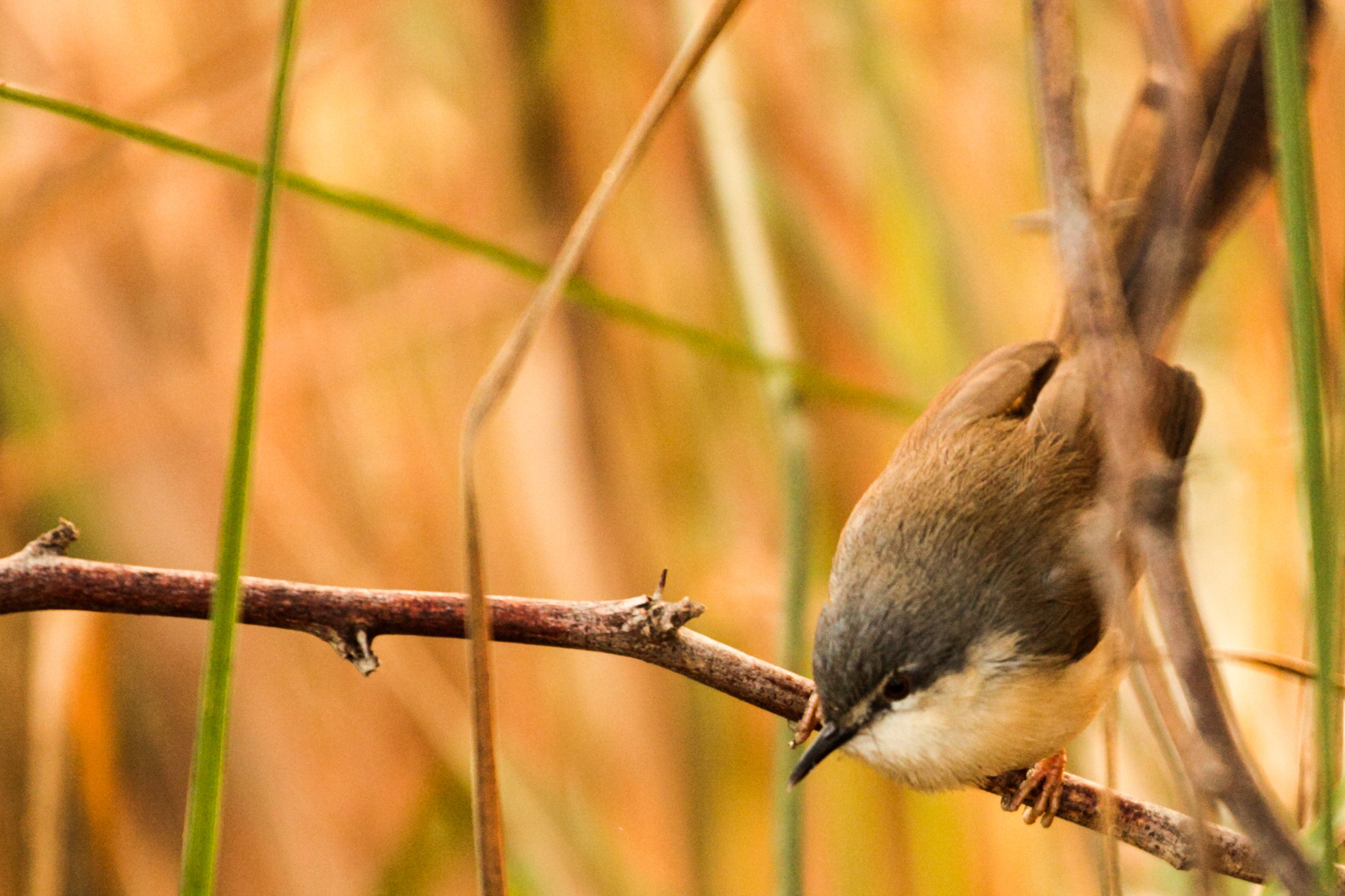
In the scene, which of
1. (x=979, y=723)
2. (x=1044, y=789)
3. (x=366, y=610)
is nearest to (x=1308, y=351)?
(x=366, y=610)

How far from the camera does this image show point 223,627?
21.7 inches

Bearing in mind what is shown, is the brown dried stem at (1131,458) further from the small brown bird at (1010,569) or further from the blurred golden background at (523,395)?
the blurred golden background at (523,395)

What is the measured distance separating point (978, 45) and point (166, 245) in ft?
4.63

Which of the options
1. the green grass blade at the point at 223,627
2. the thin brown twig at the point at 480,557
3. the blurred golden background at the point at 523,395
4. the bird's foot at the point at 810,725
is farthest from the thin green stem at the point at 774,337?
the green grass blade at the point at 223,627

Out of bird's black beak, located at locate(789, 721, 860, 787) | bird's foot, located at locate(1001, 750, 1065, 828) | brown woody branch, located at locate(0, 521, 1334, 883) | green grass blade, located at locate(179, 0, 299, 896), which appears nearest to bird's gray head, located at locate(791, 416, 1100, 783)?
bird's black beak, located at locate(789, 721, 860, 787)

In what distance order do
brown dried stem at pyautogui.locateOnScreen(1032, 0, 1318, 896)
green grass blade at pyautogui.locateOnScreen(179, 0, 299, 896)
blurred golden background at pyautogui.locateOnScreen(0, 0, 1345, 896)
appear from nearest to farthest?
brown dried stem at pyautogui.locateOnScreen(1032, 0, 1318, 896) → green grass blade at pyautogui.locateOnScreen(179, 0, 299, 896) → blurred golden background at pyautogui.locateOnScreen(0, 0, 1345, 896)

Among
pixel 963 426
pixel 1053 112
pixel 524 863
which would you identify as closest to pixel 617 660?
pixel 524 863

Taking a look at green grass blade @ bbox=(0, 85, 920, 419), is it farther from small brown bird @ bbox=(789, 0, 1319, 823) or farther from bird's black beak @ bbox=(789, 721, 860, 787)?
bird's black beak @ bbox=(789, 721, 860, 787)

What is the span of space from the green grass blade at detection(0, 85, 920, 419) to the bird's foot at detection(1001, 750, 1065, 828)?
1.40 feet

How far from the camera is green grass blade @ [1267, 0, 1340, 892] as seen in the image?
0.47 metres

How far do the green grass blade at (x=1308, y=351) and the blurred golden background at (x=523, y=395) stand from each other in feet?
3.73

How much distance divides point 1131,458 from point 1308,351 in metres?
0.09

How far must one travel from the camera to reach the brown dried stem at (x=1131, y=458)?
0.45 meters

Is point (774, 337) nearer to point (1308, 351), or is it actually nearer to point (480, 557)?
point (480, 557)
